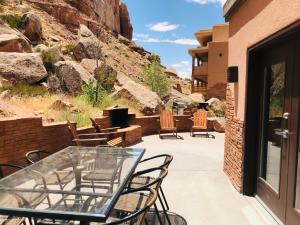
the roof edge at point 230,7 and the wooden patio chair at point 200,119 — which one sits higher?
the roof edge at point 230,7

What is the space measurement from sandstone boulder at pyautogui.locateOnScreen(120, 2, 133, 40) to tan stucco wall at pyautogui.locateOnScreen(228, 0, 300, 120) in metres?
59.6

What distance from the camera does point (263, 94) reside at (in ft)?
15.3

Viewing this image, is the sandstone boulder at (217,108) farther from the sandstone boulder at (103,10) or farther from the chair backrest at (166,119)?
the sandstone boulder at (103,10)

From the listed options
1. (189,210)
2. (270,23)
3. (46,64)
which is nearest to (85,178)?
(189,210)

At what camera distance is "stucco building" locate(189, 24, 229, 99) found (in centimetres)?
2956

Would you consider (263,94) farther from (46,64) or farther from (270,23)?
(46,64)

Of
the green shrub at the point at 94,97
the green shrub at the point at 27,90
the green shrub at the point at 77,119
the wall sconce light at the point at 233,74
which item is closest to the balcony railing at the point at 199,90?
the green shrub at the point at 94,97

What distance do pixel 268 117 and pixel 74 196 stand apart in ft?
10.0

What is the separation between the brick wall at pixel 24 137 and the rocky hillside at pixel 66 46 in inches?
Answer: 253

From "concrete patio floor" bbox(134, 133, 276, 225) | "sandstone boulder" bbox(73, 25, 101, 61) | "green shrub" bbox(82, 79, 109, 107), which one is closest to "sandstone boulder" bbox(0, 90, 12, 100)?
"green shrub" bbox(82, 79, 109, 107)

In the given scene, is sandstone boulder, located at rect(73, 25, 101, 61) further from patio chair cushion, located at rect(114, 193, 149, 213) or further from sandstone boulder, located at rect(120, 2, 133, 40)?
sandstone boulder, located at rect(120, 2, 133, 40)

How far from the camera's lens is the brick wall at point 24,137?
5480 millimetres

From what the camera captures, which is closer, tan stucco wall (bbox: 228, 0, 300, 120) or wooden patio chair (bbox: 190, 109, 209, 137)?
tan stucco wall (bbox: 228, 0, 300, 120)

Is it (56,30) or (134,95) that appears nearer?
(134,95)
